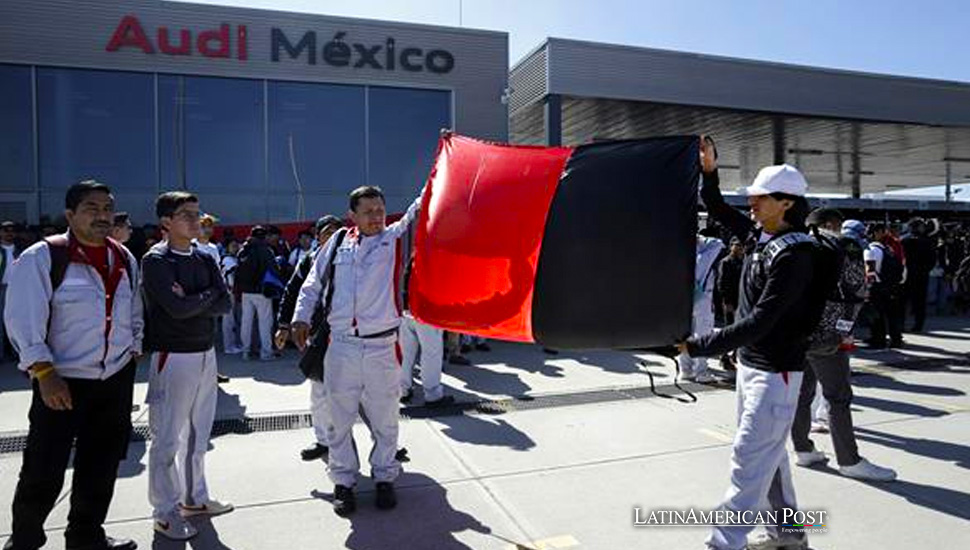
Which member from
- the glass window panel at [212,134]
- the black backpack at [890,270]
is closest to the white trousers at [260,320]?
the glass window panel at [212,134]

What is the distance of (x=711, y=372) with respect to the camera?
789 centimetres

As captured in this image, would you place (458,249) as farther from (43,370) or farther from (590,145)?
(43,370)

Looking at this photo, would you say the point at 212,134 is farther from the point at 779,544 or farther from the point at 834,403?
the point at 779,544

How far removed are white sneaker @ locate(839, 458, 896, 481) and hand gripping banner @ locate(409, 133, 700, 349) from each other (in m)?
2.38

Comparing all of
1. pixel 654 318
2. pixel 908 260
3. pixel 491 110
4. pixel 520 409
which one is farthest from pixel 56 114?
pixel 908 260

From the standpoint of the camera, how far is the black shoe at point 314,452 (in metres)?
4.83

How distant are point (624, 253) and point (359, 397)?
1.99 m

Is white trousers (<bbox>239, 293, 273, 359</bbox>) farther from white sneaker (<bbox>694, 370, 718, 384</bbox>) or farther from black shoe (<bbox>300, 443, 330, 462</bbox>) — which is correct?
white sneaker (<bbox>694, 370, 718, 384</bbox>)

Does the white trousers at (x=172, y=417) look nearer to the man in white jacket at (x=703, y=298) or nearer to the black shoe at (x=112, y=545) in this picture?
the black shoe at (x=112, y=545)

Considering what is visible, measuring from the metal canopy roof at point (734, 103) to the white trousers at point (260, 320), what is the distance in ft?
23.9

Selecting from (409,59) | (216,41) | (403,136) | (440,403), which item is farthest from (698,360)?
(216,41)

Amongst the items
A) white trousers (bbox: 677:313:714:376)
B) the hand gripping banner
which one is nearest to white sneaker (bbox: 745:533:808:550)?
the hand gripping banner

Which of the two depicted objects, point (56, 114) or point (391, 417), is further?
point (56, 114)

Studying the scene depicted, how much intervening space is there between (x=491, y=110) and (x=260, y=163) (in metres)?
4.76
